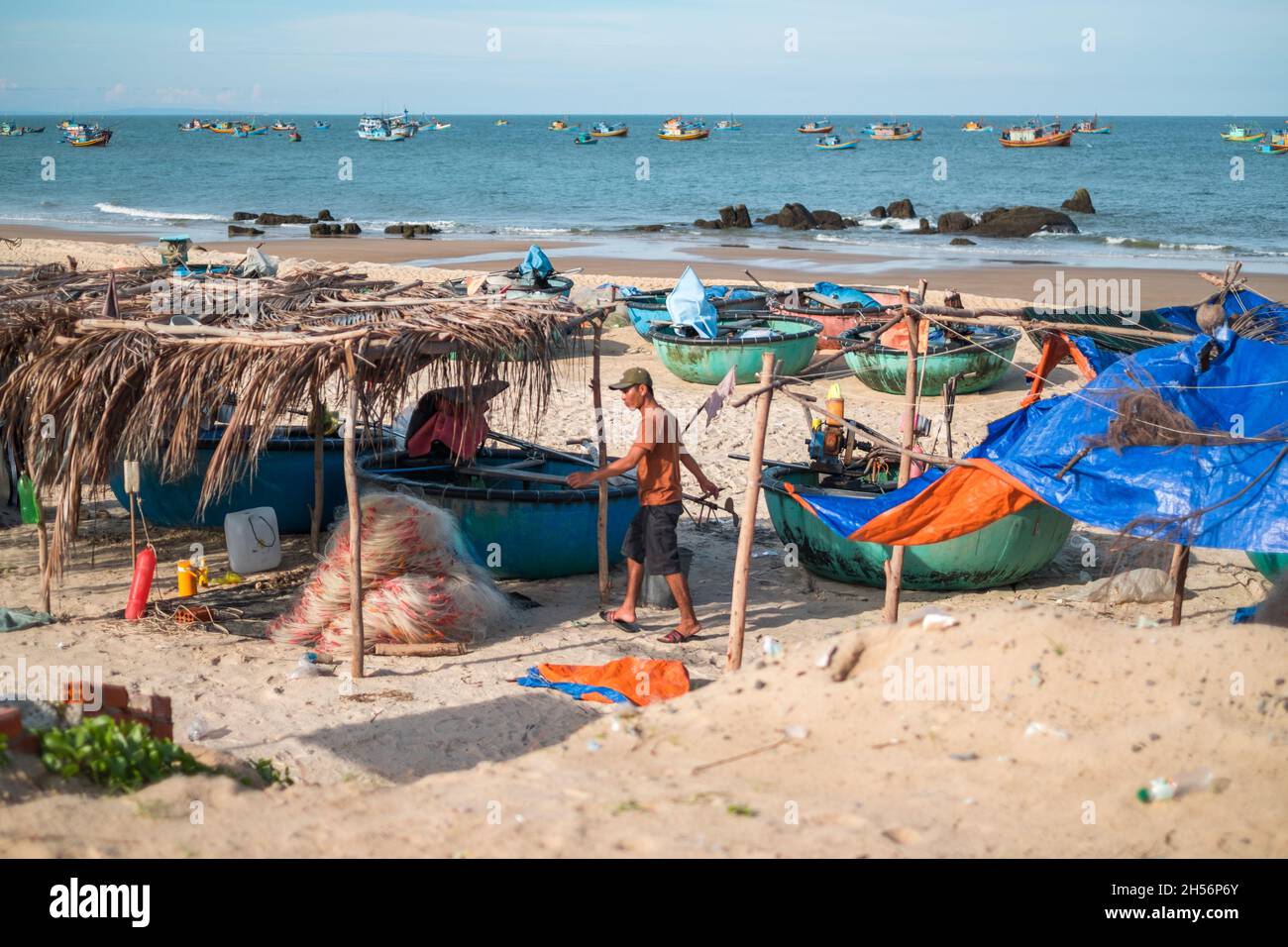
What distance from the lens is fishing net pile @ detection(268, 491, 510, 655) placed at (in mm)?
7391

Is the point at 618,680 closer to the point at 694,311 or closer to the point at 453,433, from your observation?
the point at 453,433

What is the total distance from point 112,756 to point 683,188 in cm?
5400

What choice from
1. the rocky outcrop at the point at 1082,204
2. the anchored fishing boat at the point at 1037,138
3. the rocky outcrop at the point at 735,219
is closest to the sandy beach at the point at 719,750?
the rocky outcrop at the point at 735,219

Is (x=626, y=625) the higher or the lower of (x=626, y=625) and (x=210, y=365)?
the lower

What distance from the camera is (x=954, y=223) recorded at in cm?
3950

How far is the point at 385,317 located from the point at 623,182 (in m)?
53.8

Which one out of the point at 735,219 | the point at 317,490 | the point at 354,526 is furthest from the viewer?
the point at 735,219

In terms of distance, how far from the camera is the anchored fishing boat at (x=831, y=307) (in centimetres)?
1677

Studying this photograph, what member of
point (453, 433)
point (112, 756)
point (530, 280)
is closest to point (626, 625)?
point (453, 433)

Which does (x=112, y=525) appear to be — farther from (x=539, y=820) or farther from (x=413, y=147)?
(x=413, y=147)

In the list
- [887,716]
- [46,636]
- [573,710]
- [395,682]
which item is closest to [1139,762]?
[887,716]

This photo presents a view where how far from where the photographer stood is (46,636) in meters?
7.43

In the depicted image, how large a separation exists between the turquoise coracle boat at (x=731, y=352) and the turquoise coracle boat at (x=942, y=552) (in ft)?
20.7
